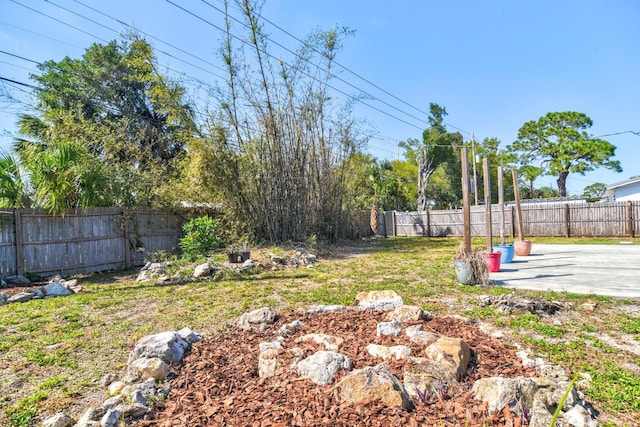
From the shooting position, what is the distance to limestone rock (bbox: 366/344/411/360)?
6.78 feet

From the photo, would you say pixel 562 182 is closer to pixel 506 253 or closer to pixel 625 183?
pixel 625 183

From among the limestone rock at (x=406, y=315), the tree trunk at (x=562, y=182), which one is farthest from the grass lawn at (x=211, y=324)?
the tree trunk at (x=562, y=182)

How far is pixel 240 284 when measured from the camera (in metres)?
5.50

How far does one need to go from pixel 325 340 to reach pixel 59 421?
1434 mm

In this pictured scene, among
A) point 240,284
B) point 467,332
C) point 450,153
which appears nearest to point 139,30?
point 240,284

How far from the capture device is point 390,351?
2115 mm

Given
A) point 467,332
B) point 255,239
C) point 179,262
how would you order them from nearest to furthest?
point 467,332 → point 179,262 → point 255,239

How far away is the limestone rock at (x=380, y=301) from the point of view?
335 centimetres

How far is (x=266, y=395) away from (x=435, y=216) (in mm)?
16090

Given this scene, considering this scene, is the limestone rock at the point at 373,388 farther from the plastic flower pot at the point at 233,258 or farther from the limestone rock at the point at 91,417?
Result: the plastic flower pot at the point at 233,258

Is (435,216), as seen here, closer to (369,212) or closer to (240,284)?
(369,212)

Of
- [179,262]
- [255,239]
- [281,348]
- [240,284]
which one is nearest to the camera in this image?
[281,348]

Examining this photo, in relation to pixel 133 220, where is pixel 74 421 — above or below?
below

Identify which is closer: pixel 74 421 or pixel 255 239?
pixel 74 421
